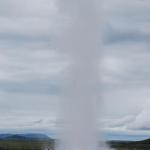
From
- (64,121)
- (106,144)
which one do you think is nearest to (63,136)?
(64,121)

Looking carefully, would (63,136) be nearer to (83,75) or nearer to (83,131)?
(83,131)

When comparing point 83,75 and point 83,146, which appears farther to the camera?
point 83,75

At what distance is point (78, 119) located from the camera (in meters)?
36.3

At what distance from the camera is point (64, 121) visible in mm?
36125

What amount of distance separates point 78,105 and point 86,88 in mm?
1419

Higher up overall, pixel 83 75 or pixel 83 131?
pixel 83 75

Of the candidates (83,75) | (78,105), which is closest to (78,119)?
(78,105)

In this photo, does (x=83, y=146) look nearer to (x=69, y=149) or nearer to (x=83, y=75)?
(x=69, y=149)

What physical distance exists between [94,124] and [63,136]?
240 centimetres

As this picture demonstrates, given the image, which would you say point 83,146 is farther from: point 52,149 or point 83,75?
point 83,75

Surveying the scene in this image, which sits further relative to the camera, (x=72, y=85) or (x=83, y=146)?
(x=72, y=85)

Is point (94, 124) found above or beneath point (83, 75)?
beneath

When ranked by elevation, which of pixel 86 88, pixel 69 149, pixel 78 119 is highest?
pixel 86 88

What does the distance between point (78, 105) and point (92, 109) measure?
3.64 feet
